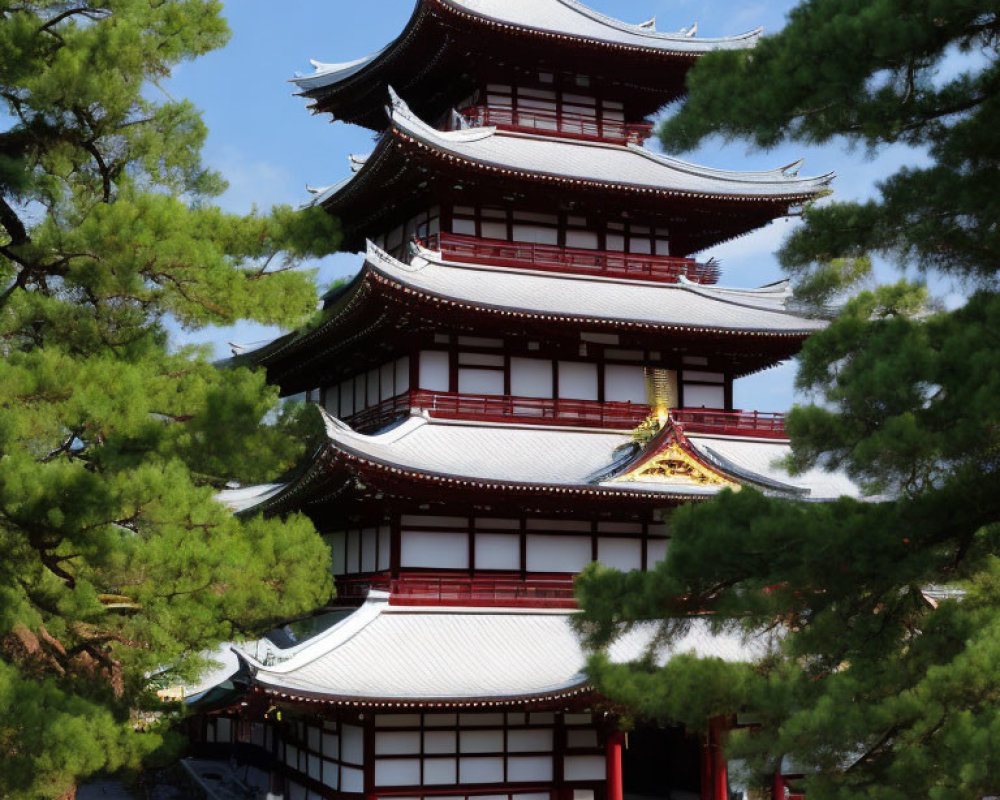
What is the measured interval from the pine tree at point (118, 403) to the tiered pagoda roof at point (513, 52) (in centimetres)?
742

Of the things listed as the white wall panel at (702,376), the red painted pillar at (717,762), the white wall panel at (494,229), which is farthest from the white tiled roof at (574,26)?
the red painted pillar at (717,762)

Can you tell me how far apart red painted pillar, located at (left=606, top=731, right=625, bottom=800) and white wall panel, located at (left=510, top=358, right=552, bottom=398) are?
708 centimetres

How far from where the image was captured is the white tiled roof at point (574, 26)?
985 inches

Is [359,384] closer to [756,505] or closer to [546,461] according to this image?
[546,461]

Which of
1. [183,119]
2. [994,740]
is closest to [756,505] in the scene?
[994,740]

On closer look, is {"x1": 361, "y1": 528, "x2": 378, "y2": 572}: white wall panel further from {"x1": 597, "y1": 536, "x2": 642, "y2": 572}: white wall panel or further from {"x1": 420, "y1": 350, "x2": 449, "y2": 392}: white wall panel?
{"x1": 597, "y1": 536, "x2": 642, "y2": 572}: white wall panel

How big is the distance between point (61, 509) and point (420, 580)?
7.10 meters

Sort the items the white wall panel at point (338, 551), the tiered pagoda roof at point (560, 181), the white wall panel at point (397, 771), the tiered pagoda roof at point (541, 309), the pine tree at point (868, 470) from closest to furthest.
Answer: the pine tree at point (868, 470)
the white wall panel at point (397, 771)
the tiered pagoda roof at point (541, 309)
the tiered pagoda roof at point (560, 181)
the white wall panel at point (338, 551)

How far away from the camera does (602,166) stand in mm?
25406

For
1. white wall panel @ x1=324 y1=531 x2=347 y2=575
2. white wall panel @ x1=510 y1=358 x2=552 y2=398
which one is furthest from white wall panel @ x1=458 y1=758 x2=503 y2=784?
white wall panel @ x1=510 y1=358 x2=552 y2=398

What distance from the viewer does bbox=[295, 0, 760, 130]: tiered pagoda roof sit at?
2477cm

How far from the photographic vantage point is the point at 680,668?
11133 millimetres

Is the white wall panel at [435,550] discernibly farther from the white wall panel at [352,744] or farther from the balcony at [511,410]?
the white wall panel at [352,744]

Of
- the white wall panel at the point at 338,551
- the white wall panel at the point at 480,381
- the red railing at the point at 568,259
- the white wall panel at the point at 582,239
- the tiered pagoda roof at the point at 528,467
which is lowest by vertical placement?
the white wall panel at the point at 338,551
